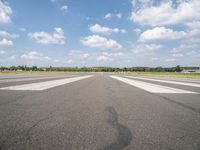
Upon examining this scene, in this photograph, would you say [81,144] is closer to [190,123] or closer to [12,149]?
[12,149]

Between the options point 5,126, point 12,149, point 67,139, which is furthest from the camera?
point 5,126

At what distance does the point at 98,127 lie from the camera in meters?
3.22

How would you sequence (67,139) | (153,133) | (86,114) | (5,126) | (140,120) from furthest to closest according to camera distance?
1. (86,114)
2. (140,120)
3. (5,126)
4. (153,133)
5. (67,139)

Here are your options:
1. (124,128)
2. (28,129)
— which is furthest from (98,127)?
(28,129)

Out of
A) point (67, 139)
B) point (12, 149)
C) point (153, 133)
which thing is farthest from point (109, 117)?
point (12, 149)

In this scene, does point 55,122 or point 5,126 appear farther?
point 55,122

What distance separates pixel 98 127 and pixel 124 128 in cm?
53

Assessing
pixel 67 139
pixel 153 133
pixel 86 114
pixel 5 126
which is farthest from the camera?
pixel 86 114

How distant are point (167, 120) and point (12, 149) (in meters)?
3.23

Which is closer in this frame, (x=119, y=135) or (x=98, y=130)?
(x=119, y=135)

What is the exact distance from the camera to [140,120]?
372cm

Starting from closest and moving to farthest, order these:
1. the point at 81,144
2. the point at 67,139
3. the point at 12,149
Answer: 1. the point at 12,149
2. the point at 81,144
3. the point at 67,139

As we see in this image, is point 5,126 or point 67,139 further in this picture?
point 5,126

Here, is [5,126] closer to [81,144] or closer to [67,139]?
[67,139]
